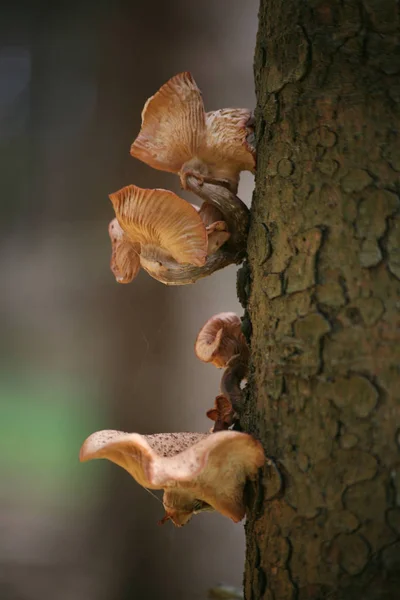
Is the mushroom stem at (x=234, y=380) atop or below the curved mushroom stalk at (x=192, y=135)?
below

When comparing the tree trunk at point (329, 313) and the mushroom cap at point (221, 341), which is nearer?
the tree trunk at point (329, 313)

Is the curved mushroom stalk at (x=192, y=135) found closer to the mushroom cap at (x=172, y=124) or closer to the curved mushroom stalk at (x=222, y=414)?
the mushroom cap at (x=172, y=124)

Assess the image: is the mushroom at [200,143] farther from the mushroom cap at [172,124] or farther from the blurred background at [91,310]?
the blurred background at [91,310]

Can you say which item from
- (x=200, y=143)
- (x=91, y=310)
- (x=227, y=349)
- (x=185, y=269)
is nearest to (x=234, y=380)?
(x=227, y=349)

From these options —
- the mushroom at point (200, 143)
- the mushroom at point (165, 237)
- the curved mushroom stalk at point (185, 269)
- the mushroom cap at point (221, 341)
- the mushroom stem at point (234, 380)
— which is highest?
the mushroom at point (200, 143)

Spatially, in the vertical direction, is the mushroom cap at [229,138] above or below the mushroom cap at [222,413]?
above

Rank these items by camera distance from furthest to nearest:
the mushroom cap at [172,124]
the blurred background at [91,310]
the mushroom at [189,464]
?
the blurred background at [91,310] < the mushroom cap at [172,124] < the mushroom at [189,464]

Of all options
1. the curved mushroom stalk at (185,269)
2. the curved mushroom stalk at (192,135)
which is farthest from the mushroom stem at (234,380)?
the curved mushroom stalk at (192,135)

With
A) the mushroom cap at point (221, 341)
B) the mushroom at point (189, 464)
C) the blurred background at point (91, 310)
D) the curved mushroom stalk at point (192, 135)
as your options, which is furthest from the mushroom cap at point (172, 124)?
the blurred background at point (91, 310)

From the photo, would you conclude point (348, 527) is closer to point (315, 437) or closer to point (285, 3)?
point (315, 437)

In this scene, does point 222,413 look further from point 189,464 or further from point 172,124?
point 172,124

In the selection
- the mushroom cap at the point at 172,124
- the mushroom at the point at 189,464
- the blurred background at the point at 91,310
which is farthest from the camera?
the blurred background at the point at 91,310
